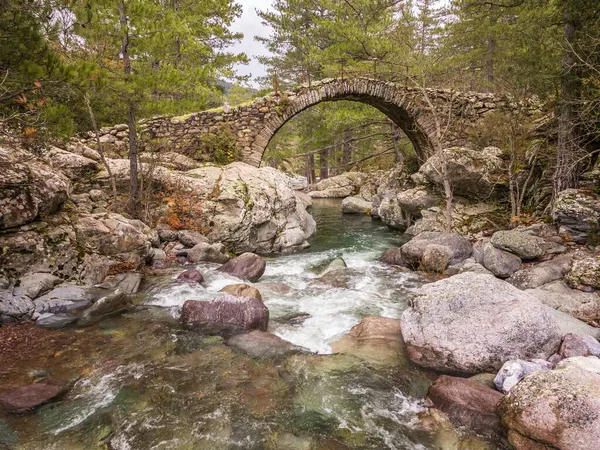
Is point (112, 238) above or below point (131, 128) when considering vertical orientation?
below

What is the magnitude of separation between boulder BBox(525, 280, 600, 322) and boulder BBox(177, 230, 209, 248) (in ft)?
27.0

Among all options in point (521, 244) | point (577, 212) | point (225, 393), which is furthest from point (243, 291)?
point (577, 212)

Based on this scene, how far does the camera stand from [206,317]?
5609 mm

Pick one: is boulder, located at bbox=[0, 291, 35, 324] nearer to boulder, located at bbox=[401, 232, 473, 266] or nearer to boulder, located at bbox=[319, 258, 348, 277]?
boulder, located at bbox=[319, 258, 348, 277]

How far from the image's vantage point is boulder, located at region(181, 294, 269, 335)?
549 cm

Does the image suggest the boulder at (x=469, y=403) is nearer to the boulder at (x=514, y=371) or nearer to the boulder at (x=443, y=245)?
the boulder at (x=514, y=371)

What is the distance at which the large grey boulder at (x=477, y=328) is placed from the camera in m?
4.34

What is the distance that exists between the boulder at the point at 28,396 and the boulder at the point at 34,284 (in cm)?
247

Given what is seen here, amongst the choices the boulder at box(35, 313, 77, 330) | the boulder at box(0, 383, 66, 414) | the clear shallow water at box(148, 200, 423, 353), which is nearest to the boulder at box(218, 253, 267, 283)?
the clear shallow water at box(148, 200, 423, 353)

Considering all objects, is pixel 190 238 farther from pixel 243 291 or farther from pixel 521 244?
pixel 521 244

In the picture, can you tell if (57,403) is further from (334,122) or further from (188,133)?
(334,122)

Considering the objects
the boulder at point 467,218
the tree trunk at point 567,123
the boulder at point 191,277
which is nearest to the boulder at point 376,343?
the boulder at point 191,277

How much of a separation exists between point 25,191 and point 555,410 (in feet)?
28.0

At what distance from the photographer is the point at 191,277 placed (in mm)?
7676
